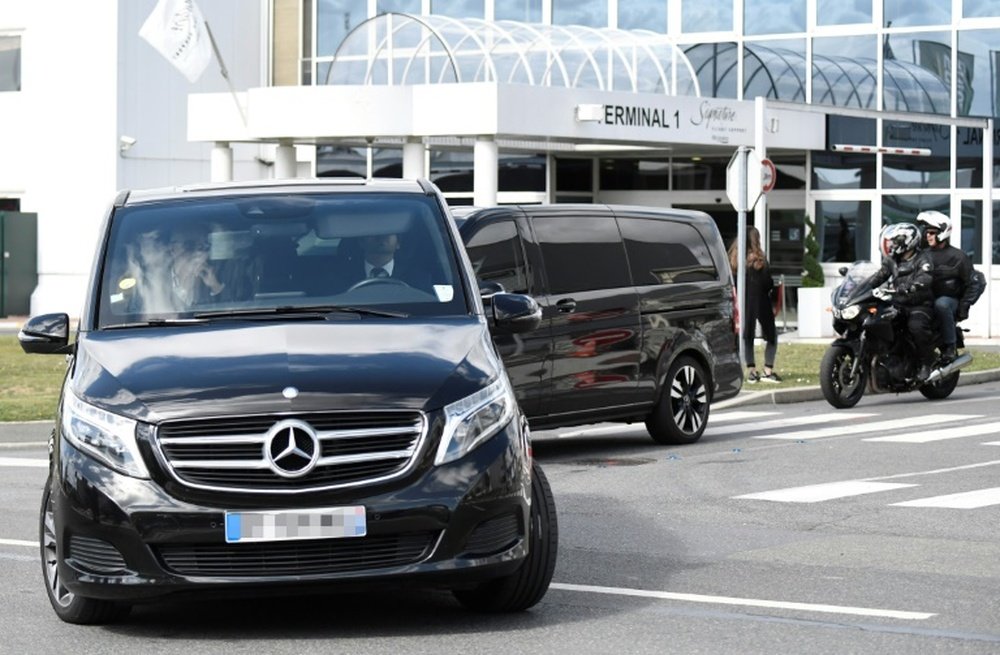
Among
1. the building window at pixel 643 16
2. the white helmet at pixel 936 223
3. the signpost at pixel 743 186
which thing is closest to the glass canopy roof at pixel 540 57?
the building window at pixel 643 16

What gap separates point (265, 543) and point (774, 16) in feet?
99.6

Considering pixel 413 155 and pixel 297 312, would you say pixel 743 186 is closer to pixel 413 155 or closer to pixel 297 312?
pixel 413 155

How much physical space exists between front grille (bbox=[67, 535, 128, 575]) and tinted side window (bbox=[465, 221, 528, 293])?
6.89 m

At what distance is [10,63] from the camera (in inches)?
1631

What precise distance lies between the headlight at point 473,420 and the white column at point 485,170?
2390cm

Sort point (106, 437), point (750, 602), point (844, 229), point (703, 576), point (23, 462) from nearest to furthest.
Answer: point (106, 437)
point (750, 602)
point (703, 576)
point (23, 462)
point (844, 229)

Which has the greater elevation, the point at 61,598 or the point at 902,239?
the point at 902,239

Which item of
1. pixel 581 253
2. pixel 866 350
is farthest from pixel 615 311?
pixel 866 350

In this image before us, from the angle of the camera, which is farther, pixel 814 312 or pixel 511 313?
pixel 814 312

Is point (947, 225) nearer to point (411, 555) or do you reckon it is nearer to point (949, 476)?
point (949, 476)

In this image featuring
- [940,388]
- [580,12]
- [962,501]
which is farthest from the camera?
[580,12]

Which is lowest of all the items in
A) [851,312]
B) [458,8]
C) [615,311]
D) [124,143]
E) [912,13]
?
[851,312]

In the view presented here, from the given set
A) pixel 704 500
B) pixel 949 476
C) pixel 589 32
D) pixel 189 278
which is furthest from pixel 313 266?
pixel 589 32

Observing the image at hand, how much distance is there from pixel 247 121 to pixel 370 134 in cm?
247
